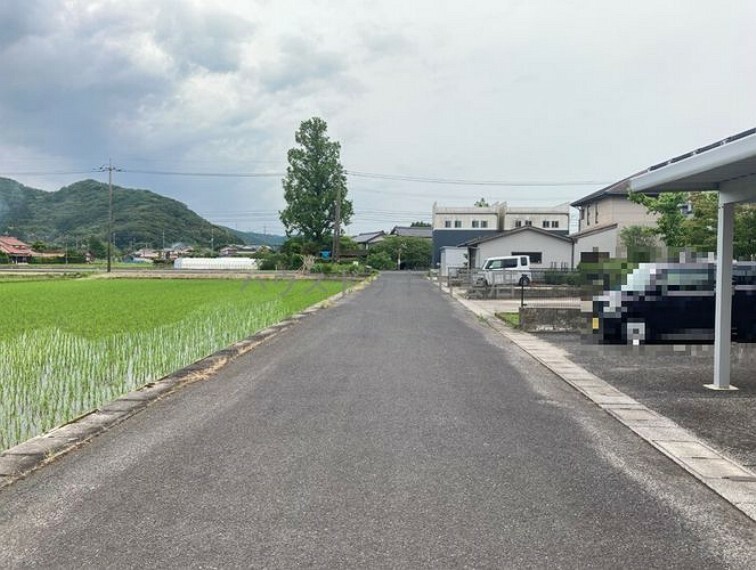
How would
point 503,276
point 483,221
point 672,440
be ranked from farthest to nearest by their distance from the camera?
point 483,221 < point 503,276 < point 672,440

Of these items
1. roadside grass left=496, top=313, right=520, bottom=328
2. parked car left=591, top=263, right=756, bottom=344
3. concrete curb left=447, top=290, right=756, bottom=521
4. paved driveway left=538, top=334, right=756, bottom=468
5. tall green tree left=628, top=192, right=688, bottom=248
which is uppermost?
tall green tree left=628, top=192, right=688, bottom=248

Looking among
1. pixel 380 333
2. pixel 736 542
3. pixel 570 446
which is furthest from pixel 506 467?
pixel 380 333

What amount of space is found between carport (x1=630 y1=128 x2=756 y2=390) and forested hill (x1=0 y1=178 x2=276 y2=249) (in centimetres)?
9530

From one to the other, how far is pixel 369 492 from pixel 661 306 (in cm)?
628

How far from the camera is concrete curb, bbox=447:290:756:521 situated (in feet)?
12.6

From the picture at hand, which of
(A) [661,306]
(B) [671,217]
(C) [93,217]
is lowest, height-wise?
(A) [661,306]

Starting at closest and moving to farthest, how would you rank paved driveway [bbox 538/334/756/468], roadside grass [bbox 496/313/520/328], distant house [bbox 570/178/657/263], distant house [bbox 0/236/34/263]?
paved driveway [bbox 538/334/756/468] < roadside grass [bbox 496/313/520/328] < distant house [bbox 570/178/657/263] < distant house [bbox 0/236/34/263]

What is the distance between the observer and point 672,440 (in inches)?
194

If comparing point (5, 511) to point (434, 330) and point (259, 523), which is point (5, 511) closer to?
point (259, 523)

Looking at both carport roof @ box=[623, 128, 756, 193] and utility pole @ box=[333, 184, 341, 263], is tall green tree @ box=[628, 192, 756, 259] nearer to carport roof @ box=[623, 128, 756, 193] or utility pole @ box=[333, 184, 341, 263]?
carport roof @ box=[623, 128, 756, 193]

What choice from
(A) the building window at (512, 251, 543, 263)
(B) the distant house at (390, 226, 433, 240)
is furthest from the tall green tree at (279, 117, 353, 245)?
(B) the distant house at (390, 226, 433, 240)

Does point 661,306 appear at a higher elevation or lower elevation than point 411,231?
lower

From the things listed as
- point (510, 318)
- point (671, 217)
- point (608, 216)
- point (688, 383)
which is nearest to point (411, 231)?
point (608, 216)

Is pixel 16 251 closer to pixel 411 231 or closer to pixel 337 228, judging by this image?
pixel 337 228
